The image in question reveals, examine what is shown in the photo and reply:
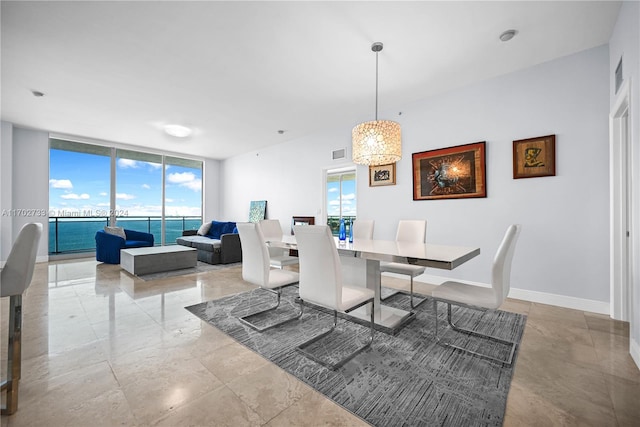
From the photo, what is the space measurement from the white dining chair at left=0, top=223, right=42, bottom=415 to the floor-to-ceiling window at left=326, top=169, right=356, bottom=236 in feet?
15.1

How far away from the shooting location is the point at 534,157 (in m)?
3.19

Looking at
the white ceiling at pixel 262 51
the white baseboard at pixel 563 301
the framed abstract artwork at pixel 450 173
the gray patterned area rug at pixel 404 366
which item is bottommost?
the gray patterned area rug at pixel 404 366

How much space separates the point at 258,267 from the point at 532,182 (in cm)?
339

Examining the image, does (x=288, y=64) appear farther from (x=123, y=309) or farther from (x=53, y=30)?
(x=123, y=309)

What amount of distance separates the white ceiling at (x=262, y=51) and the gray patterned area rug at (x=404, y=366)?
9.38 ft

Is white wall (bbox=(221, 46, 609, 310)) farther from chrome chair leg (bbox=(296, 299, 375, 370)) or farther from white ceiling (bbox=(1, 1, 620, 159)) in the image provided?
chrome chair leg (bbox=(296, 299, 375, 370))

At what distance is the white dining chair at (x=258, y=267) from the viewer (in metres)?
2.42

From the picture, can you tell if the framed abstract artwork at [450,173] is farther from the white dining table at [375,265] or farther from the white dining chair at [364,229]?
the white dining table at [375,265]

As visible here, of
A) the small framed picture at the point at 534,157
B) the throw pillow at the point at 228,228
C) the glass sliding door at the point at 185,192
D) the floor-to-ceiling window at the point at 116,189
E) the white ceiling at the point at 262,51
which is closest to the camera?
the white ceiling at the point at 262,51

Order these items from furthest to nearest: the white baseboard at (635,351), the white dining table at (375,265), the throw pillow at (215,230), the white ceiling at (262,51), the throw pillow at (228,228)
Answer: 1. the throw pillow at (215,230)
2. the throw pillow at (228,228)
3. the white ceiling at (262,51)
4. the white dining table at (375,265)
5. the white baseboard at (635,351)

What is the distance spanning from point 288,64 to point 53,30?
229cm

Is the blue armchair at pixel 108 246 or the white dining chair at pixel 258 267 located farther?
the blue armchair at pixel 108 246

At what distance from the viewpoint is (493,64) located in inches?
124

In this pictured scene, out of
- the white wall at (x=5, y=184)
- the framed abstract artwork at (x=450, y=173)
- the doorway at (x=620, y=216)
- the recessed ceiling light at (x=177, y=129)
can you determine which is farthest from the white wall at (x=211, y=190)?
the doorway at (x=620, y=216)
